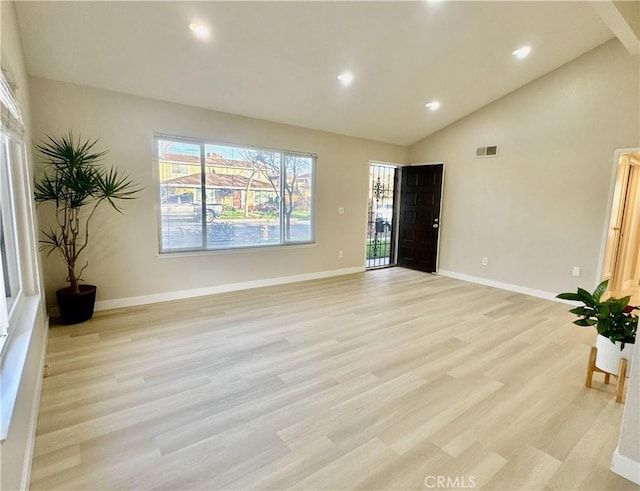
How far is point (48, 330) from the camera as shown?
308 cm

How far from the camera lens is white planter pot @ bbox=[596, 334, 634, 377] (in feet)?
7.23

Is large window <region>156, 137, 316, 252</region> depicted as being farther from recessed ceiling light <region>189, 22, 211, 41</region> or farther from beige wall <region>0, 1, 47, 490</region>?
beige wall <region>0, 1, 47, 490</region>

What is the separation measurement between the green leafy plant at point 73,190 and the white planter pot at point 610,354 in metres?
4.38

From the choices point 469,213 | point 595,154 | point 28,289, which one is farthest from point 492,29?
point 28,289

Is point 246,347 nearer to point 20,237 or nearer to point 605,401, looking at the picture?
point 20,237

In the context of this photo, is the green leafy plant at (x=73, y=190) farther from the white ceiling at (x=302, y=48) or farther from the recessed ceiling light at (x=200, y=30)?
the recessed ceiling light at (x=200, y=30)

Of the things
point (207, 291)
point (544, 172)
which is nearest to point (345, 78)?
point (544, 172)

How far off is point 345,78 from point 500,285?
12.6ft

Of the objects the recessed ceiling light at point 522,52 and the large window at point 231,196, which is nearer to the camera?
the recessed ceiling light at point 522,52

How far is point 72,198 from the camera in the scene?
10.4 ft

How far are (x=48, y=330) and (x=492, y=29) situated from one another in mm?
5294

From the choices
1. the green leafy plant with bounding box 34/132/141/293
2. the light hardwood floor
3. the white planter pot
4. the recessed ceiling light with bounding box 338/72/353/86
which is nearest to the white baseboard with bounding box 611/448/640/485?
the light hardwood floor

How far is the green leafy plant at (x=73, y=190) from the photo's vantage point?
3.09m

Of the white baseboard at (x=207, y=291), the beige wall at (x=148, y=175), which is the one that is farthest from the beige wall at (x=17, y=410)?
the white baseboard at (x=207, y=291)
